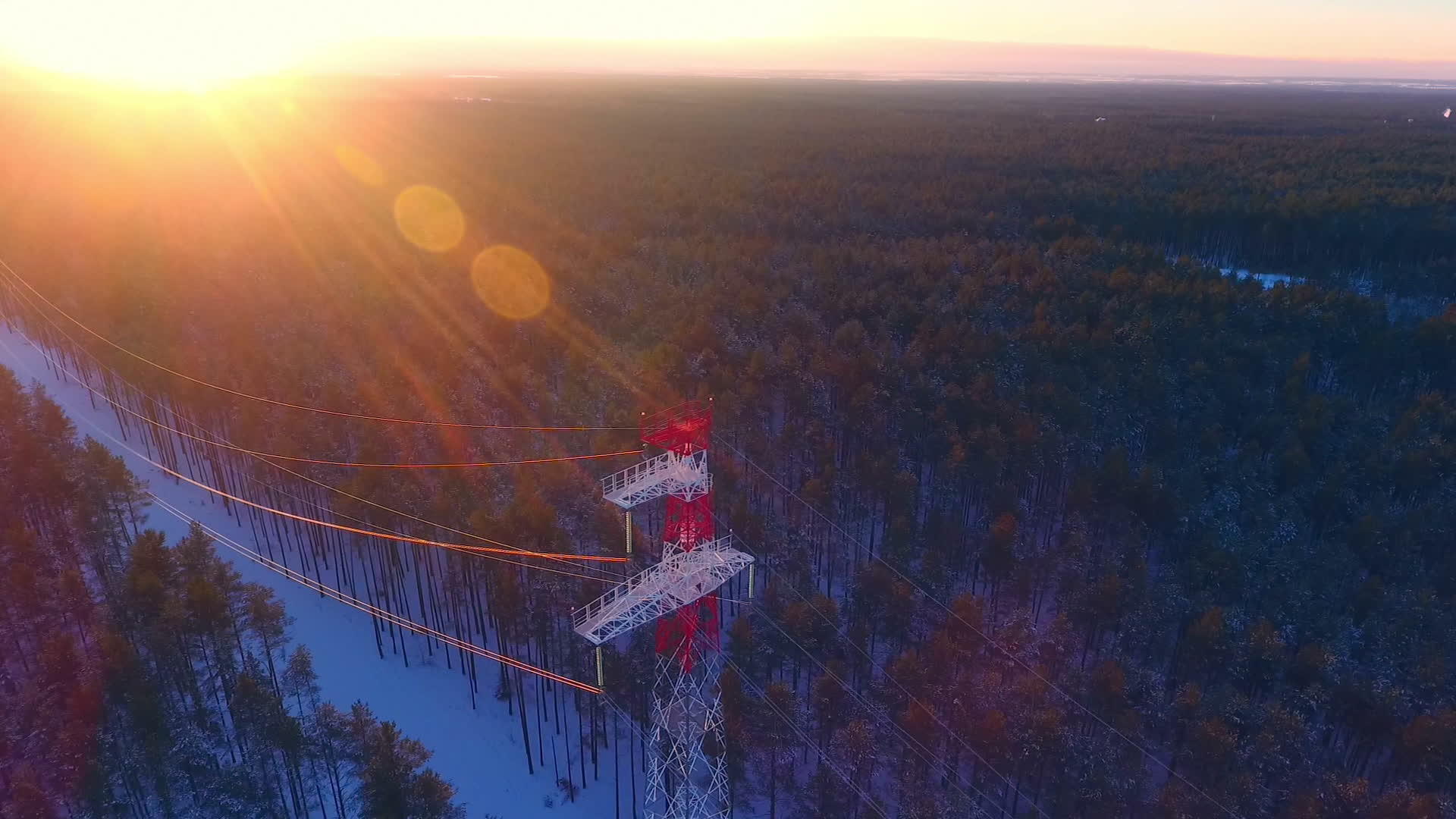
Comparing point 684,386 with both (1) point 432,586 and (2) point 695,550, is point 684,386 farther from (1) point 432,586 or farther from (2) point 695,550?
(2) point 695,550

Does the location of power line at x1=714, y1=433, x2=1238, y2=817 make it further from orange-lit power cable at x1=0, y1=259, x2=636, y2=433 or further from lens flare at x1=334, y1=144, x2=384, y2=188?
lens flare at x1=334, y1=144, x2=384, y2=188

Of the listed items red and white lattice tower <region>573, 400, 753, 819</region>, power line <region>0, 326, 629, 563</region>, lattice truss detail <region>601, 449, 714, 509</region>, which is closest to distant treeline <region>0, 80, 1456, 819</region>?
power line <region>0, 326, 629, 563</region>

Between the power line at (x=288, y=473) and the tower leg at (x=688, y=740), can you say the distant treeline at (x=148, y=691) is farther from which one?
the tower leg at (x=688, y=740)

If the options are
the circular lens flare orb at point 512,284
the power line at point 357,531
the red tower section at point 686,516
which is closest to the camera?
the red tower section at point 686,516

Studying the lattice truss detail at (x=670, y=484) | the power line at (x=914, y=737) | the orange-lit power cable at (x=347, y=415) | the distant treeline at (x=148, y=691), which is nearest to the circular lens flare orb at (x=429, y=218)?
the orange-lit power cable at (x=347, y=415)

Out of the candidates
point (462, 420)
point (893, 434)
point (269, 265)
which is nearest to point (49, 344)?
point (269, 265)

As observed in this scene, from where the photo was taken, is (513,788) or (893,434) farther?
(893,434)
